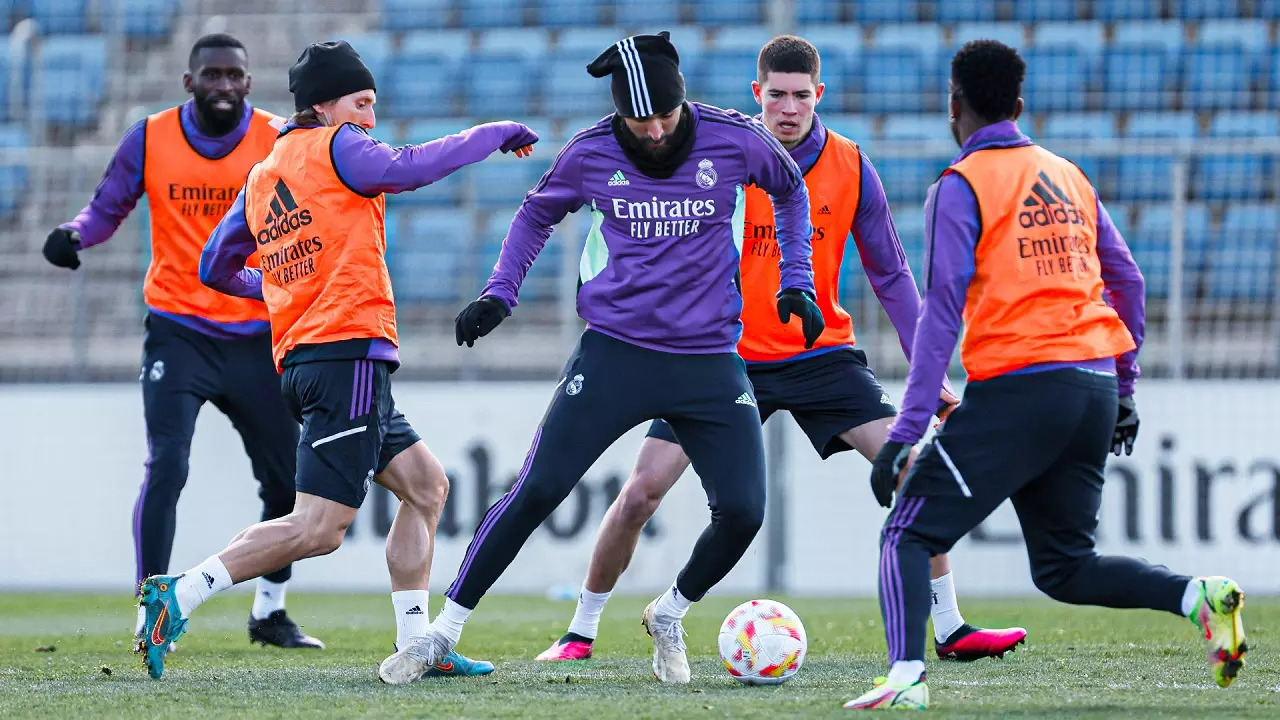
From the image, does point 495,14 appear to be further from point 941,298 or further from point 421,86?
point 941,298

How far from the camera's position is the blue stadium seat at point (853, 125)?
13.5 meters

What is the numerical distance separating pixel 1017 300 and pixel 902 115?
944 centimetres

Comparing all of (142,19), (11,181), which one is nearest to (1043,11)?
(142,19)

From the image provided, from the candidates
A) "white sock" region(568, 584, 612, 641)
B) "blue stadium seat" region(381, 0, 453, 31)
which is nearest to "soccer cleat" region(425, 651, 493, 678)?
"white sock" region(568, 584, 612, 641)

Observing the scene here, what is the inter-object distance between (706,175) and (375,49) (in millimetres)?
10500

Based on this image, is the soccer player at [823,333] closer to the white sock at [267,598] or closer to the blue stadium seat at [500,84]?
the white sock at [267,598]

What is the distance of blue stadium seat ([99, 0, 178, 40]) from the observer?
15.7 m

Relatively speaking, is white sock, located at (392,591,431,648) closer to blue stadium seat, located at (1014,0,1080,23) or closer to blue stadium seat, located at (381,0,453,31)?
blue stadium seat, located at (1014,0,1080,23)

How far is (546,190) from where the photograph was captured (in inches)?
218

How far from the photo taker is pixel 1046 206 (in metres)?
4.76

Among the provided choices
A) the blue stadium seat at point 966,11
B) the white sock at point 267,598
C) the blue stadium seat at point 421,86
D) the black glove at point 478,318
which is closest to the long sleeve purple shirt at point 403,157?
the black glove at point 478,318

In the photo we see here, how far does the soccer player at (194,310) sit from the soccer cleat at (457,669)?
164cm

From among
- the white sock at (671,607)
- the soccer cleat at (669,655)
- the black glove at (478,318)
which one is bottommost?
the soccer cleat at (669,655)

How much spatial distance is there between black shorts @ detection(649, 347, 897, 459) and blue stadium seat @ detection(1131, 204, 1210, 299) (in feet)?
17.0
